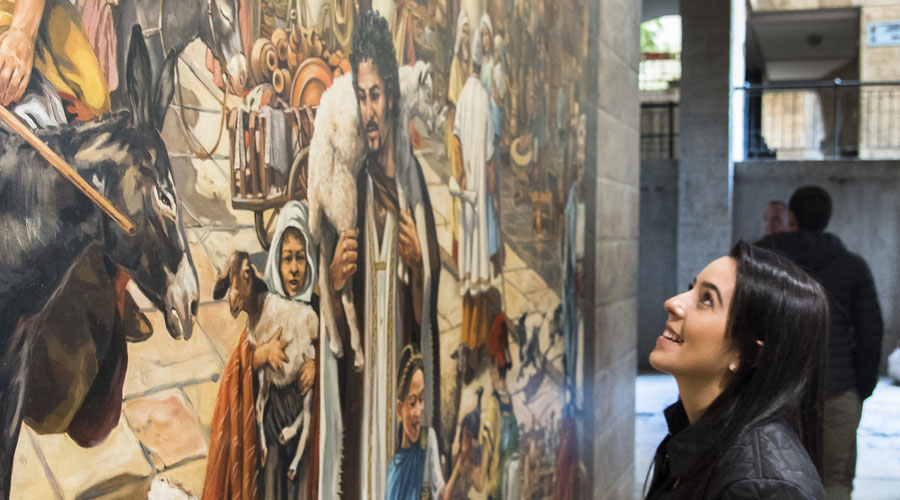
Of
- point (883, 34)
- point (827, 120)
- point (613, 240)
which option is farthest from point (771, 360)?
point (827, 120)

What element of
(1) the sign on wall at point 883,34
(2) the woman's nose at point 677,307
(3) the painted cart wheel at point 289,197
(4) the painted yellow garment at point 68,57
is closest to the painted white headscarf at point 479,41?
(3) the painted cart wheel at point 289,197

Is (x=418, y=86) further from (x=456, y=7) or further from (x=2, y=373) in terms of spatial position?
(x=2, y=373)

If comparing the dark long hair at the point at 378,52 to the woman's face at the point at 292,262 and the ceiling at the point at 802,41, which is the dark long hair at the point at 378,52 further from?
the ceiling at the point at 802,41

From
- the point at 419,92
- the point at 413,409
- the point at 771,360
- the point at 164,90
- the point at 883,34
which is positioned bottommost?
the point at 413,409

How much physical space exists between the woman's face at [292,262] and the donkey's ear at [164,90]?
0.50 m

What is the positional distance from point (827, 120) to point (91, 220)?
29.6 meters

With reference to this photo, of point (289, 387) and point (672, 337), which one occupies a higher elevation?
point (672, 337)

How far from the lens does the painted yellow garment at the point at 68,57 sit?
153 centimetres

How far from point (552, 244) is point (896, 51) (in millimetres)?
17786

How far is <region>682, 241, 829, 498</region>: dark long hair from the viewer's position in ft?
6.57

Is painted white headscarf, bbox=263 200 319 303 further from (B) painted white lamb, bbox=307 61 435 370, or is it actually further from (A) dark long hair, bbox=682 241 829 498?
(A) dark long hair, bbox=682 241 829 498

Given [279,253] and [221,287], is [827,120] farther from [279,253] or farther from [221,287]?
[221,287]

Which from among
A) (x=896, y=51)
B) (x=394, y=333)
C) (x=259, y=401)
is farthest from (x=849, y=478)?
(x=896, y=51)

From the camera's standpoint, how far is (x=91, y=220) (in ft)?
5.42
